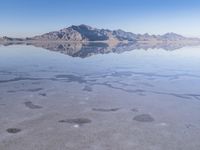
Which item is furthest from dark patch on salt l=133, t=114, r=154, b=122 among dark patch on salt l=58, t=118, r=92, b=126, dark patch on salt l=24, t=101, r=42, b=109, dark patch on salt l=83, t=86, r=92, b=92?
dark patch on salt l=83, t=86, r=92, b=92

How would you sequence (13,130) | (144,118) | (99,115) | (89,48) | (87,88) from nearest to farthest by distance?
(13,130)
(144,118)
(99,115)
(87,88)
(89,48)

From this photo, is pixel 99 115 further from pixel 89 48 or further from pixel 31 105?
pixel 89 48

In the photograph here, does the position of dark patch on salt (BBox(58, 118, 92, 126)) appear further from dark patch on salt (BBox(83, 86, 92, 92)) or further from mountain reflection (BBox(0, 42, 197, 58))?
mountain reflection (BBox(0, 42, 197, 58))

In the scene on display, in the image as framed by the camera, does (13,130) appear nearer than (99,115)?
Yes

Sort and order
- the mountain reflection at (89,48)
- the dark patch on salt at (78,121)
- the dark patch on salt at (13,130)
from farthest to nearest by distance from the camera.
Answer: the mountain reflection at (89,48) < the dark patch on salt at (78,121) < the dark patch on salt at (13,130)

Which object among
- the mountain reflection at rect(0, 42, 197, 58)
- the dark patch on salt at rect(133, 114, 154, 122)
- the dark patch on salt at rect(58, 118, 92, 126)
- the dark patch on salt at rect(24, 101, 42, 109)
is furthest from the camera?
the mountain reflection at rect(0, 42, 197, 58)

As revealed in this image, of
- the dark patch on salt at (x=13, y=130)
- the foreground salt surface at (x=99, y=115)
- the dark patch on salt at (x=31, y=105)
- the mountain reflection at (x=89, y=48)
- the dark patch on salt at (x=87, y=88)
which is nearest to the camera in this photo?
the foreground salt surface at (x=99, y=115)

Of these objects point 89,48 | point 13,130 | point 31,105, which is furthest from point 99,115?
point 89,48

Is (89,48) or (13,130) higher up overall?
(13,130)

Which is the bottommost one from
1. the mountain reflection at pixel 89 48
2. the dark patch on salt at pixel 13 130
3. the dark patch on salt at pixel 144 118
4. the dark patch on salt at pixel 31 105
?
the mountain reflection at pixel 89 48

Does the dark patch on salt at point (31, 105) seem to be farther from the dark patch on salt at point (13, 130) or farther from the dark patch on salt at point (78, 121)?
the dark patch on salt at point (13, 130)

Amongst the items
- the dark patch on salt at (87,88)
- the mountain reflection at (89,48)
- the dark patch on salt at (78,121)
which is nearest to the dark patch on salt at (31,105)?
the dark patch on salt at (78,121)
